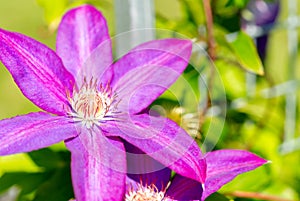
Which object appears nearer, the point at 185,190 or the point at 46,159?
the point at 185,190

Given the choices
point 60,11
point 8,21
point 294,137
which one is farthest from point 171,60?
point 8,21

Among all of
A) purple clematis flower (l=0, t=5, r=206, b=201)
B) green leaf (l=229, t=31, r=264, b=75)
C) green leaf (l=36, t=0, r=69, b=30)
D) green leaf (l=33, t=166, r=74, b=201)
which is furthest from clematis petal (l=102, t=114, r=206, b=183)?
green leaf (l=36, t=0, r=69, b=30)

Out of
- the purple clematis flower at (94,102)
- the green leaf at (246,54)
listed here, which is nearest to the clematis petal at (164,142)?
the purple clematis flower at (94,102)

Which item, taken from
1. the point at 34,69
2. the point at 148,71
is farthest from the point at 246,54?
the point at 34,69

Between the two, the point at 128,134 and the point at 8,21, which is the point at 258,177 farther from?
the point at 8,21

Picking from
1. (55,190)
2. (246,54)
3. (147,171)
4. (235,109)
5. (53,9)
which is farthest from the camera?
(235,109)

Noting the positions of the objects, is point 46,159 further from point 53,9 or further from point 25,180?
point 53,9

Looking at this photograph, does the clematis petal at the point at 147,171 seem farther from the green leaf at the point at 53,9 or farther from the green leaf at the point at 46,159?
the green leaf at the point at 53,9
